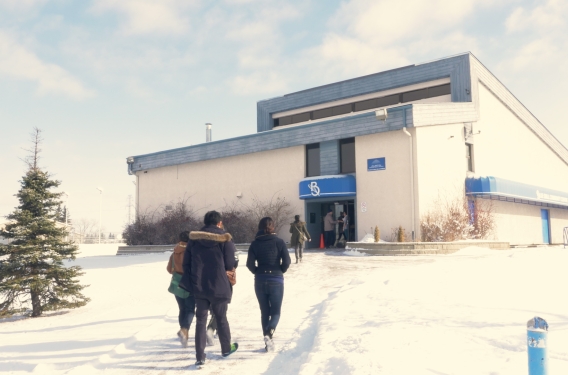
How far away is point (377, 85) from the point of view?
95.2ft

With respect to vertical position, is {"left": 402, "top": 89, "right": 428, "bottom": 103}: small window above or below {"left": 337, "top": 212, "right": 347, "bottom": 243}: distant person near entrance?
above

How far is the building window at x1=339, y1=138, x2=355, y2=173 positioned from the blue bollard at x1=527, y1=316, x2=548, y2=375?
61.9 feet

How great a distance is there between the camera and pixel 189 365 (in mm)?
5844

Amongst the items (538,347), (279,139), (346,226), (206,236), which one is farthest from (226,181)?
(538,347)

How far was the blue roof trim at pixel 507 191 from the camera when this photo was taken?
22420mm

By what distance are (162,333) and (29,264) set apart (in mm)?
6125

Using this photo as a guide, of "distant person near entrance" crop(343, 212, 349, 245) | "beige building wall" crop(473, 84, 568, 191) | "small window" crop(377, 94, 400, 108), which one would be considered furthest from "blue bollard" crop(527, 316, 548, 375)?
"small window" crop(377, 94, 400, 108)

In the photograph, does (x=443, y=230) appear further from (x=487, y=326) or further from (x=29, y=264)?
(x=29, y=264)

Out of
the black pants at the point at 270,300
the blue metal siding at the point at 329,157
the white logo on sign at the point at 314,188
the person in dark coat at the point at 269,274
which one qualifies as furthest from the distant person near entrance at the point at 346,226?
the black pants at the point at 270,300

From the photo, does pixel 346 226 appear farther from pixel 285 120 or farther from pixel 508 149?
pixel 285 120

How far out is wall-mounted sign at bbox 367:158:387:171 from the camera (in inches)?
827

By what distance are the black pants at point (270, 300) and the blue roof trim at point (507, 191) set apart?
61.1ft

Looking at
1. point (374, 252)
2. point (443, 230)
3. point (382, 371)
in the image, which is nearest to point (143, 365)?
point (382, 371)

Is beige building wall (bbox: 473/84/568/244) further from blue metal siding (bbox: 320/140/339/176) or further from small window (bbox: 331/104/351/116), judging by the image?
small window (bbox: 331/104/351/116)
